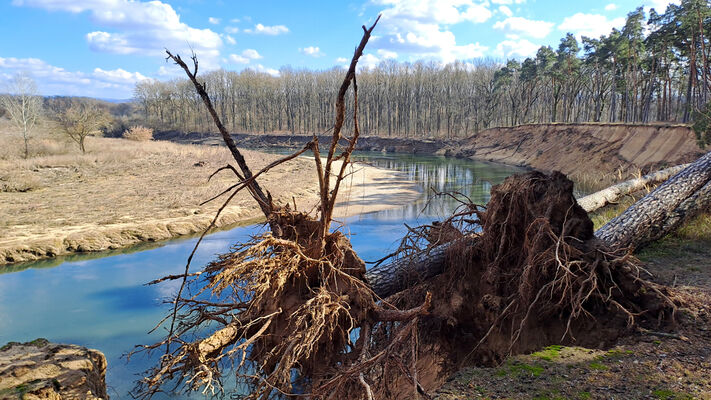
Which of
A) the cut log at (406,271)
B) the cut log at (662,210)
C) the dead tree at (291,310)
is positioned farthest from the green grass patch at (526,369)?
the cut log at (662,210)

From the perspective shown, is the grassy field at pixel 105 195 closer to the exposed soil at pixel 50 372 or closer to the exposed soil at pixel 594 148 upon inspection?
the exposed soil at pixel 50 372

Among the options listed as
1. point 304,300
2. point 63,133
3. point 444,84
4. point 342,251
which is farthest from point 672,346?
point 444,84

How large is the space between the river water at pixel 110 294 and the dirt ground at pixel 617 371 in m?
2.29

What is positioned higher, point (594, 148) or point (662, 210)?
point (594, 148)

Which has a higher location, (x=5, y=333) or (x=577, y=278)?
(x=577, y=278)

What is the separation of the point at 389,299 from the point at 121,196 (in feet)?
57.8

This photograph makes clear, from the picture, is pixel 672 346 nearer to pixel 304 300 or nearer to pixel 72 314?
pixel 304 300

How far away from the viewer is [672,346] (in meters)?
3.81

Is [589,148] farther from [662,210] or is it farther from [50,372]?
[50,372]

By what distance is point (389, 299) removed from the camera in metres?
4.73

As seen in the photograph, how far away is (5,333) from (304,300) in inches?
317

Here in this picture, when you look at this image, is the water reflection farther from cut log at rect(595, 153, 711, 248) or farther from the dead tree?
the dead tree

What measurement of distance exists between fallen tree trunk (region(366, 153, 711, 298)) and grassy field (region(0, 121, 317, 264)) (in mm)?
11486

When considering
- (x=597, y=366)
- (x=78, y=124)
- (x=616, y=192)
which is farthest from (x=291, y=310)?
(x=78, y=124)
